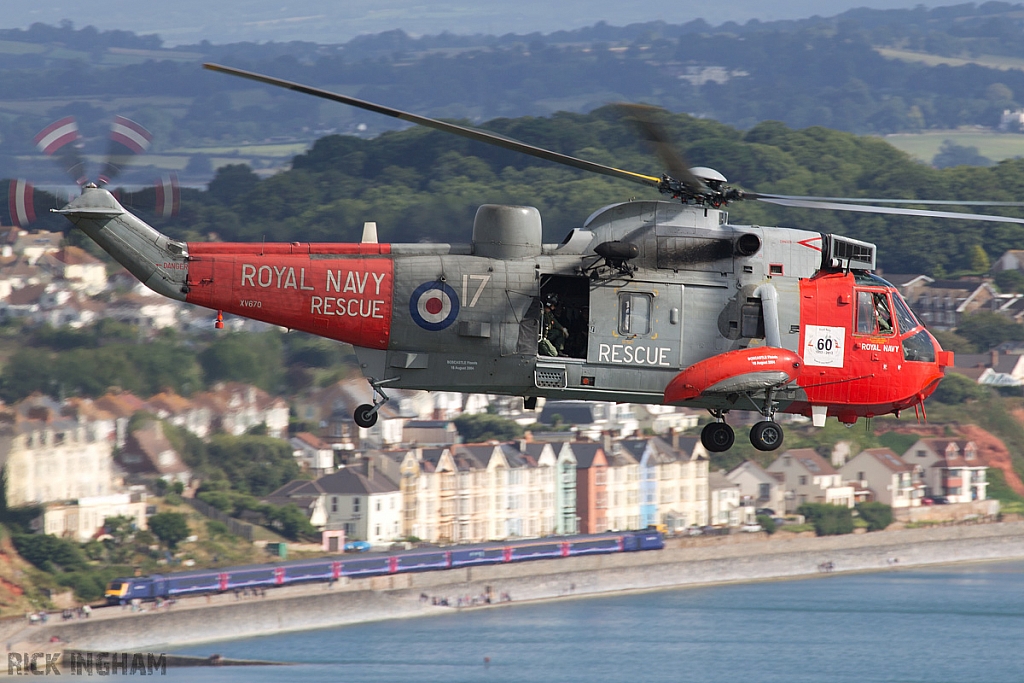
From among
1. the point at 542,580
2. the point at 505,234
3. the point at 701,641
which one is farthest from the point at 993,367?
the point at 505,234

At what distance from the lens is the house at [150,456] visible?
4897 centimetres

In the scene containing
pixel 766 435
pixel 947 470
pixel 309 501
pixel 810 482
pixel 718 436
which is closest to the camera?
pixel 766 435

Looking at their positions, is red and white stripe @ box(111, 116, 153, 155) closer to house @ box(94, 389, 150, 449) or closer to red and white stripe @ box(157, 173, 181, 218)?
red and white stripe @ box(157, 173, 181, 218)

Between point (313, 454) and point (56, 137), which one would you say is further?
point (313, 454)

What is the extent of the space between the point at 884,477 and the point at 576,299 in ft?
166

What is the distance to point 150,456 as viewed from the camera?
163 ft

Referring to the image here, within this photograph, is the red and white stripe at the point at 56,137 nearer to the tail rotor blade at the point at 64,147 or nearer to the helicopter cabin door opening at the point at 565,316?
the tail rotor blade at the point at 64,147

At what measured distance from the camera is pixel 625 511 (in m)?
58.5

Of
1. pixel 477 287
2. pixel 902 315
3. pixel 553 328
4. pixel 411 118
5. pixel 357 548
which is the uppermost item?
pixel 411 118

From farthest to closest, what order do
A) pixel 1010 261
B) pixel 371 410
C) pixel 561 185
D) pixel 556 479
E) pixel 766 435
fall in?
pixel 1010 261 < pixel 561 185 < pixel 556 479 < pixel 766 435 < pixel 371 410

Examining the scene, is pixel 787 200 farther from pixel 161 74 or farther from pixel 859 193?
pixel 161 74

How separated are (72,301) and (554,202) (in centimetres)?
2134

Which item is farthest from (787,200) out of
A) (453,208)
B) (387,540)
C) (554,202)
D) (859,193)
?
(859,193)

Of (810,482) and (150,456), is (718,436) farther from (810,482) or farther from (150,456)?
(810,482)
